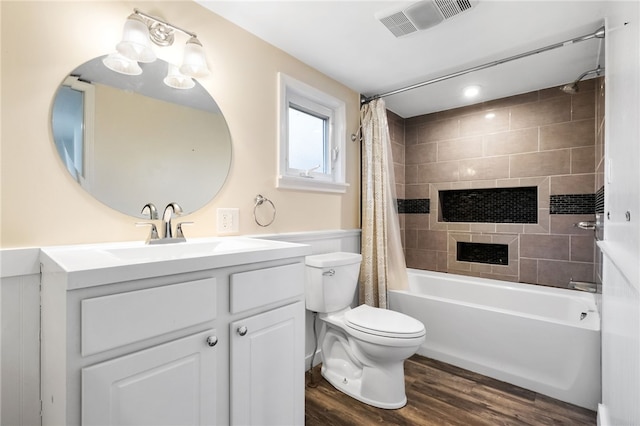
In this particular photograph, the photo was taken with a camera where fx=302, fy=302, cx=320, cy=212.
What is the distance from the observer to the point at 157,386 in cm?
90

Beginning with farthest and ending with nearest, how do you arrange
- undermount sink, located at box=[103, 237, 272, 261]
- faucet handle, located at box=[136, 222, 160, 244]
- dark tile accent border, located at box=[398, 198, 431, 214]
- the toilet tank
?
dark tile accent border, located at box=[398, 198, 431, 214] < the toilet tank < faucet handle, located at box=[136, 222, 160, 244] < undermount sink, located at box=[103, 237, 272, 261]

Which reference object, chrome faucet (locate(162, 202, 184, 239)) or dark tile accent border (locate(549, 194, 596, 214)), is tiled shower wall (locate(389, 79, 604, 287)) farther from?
chrome faucet (locate(162, 202, 184, 239))

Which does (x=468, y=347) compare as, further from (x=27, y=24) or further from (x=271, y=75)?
(x=27, y=24)

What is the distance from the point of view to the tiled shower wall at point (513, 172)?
2426 millimetres

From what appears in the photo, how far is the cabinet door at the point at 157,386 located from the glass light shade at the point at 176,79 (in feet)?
3.89

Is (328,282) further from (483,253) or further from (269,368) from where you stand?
(483,253)

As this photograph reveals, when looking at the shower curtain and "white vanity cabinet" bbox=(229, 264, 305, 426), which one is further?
the shower curtain

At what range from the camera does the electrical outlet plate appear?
5.40ft

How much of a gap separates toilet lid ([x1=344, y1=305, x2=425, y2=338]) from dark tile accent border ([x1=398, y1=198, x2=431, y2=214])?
1.60 meters

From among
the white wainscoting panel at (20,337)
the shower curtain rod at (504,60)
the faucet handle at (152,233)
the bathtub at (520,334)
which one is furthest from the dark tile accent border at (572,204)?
the white wainscoting panel at (20,337)

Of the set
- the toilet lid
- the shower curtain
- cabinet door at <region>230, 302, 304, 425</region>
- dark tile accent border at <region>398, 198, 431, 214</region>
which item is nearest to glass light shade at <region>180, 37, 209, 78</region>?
cabinet door at <region>230, 302, 304, 425</region>

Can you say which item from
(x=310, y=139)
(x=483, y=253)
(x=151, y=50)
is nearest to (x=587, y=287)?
(x=483, y=253)

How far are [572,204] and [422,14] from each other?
200 cm

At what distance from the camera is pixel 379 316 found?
74.4 inches
